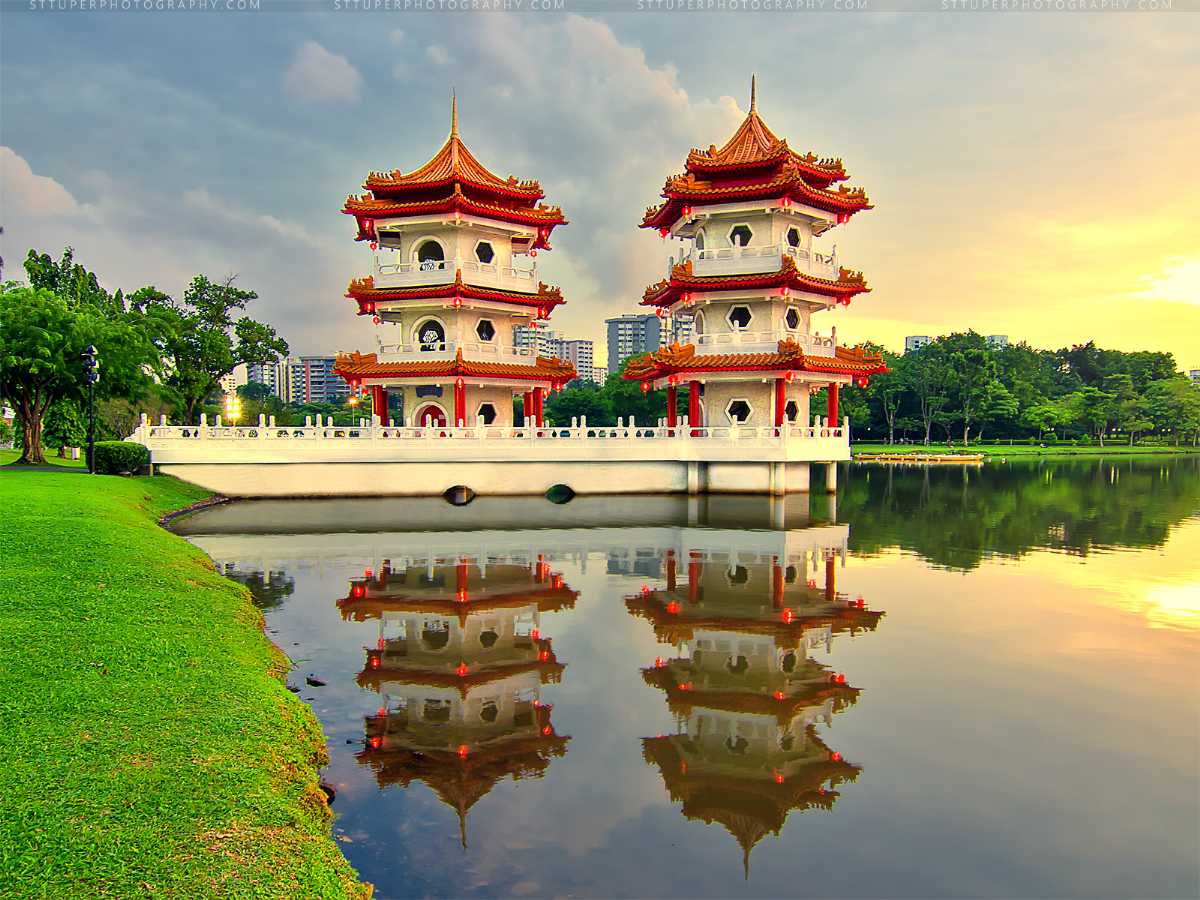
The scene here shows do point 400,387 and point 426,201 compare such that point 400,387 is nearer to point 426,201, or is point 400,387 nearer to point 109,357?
point 426,201

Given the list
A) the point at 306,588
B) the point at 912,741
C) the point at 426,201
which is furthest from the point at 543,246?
the point at 912,741

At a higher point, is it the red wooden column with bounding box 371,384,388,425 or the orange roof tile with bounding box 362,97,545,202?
the orange roof tile with bounding box 362,97,545,202

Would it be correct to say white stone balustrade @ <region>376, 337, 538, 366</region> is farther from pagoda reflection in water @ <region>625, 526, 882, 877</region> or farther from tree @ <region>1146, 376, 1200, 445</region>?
tree @ <region>1146, 376, 1200, 445</region>

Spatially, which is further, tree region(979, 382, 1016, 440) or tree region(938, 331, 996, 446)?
tree region(979, 382, 1016, 440)

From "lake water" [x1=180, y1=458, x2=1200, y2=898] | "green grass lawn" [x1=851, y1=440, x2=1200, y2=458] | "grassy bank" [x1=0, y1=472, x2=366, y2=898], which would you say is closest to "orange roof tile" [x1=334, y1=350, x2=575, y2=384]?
"lake water" [x1=180, y1=458, x2=1200, y2=898]

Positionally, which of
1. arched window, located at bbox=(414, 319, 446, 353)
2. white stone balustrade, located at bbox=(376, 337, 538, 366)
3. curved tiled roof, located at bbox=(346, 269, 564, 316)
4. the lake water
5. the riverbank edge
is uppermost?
curved tiled roof, located at bbox=(346, 269, 564, 316)

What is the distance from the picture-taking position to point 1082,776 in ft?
27.6

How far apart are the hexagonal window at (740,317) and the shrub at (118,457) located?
86.2 feet

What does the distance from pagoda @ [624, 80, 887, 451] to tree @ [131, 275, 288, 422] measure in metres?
24.7

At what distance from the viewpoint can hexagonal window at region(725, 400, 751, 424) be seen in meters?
35.6

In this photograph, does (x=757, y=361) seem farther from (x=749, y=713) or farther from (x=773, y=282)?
(x=749, y=713)

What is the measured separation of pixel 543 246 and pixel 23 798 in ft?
120

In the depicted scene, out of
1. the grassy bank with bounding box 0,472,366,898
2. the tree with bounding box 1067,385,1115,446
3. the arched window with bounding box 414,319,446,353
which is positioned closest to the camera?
the grassy bank with bounding box 0,472,366,898

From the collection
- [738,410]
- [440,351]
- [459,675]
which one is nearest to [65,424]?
[440,351]
